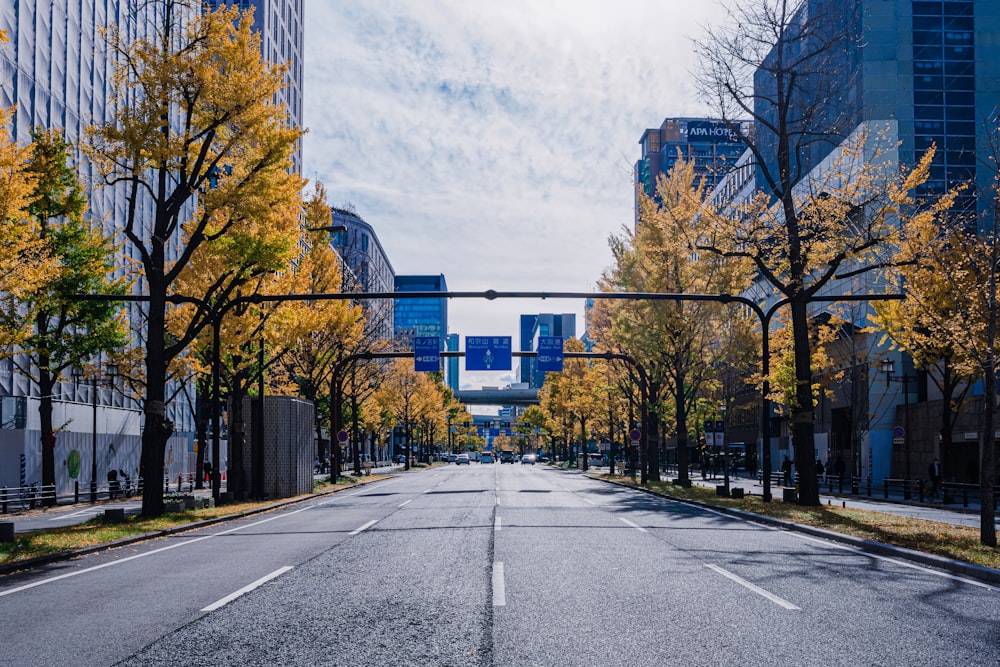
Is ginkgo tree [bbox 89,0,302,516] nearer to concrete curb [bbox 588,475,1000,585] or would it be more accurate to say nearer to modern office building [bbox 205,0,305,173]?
concrete curb [bbox 588,475,1000,585]

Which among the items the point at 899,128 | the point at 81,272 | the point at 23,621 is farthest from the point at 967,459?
the point at 23,621

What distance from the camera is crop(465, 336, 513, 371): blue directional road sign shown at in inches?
1560

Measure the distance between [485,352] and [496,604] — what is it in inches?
1232

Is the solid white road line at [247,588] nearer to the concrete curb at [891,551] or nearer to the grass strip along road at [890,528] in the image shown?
the concrete curb at [891,551]

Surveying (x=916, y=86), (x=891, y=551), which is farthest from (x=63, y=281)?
(x=916, y=86)

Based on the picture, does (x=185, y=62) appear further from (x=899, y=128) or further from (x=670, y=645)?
(x=899, y=128)

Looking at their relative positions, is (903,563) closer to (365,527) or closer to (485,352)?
(365,527)

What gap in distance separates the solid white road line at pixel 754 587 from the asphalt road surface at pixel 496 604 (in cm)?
4

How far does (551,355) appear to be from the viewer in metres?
40.1

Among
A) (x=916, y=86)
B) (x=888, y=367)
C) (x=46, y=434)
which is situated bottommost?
(x=46, y=434)

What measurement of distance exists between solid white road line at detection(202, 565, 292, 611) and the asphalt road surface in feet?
0.18

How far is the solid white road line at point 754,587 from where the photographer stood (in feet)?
28.5

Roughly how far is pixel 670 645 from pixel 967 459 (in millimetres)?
40056

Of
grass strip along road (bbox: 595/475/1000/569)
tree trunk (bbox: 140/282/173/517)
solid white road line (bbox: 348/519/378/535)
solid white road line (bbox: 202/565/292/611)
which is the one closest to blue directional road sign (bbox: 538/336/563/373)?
grass strip along road (bbox: 595/475/1000/569)
